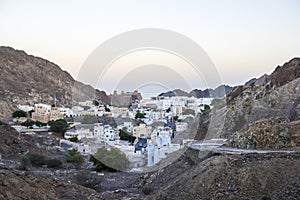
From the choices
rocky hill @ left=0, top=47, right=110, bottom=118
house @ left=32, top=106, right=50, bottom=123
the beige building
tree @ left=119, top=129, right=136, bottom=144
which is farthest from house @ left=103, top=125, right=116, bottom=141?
rocky hill @ left=0, top=47, right=110, bottom=118

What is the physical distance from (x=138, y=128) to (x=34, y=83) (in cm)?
4034

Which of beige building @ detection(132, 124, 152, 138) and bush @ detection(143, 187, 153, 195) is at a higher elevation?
beige building @ detection(132, 124, 152, 138)

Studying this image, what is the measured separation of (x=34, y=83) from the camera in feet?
243

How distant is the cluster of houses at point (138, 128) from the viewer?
84.0 ft

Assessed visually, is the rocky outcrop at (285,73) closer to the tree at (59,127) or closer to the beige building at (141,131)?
the beige building at (141,131)

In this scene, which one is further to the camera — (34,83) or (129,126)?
(34,83)

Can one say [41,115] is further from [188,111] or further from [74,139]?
[188,111]

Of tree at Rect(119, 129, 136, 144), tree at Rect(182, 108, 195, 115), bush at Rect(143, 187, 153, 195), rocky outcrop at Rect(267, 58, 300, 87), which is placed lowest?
bush at Rect(143, 187, 153, 195)

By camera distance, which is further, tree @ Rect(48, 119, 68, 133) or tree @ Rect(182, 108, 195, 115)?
tree @ Rect(182, 108, 195, 115)

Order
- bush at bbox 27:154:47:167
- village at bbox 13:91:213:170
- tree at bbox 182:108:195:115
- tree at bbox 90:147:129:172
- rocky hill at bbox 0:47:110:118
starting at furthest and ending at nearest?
rocky hill at bbox 0:47:110:118 → tree at bbox 182:108:195:115 → village at bbox 13:91:213:170 → tree at bbox 90:147:129:172 → bush at bbox 27:154:47:167

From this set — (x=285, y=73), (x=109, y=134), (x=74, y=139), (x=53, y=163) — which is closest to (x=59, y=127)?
(x=74, y=139)

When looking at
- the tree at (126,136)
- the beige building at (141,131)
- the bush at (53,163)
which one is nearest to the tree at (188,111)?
the beige building at (141,131)

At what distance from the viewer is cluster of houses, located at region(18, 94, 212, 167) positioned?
1008 inches

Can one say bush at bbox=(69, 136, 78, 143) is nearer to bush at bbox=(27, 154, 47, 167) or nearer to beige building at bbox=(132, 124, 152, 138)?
beige building at bbox=(132, 124, 152, 138)
